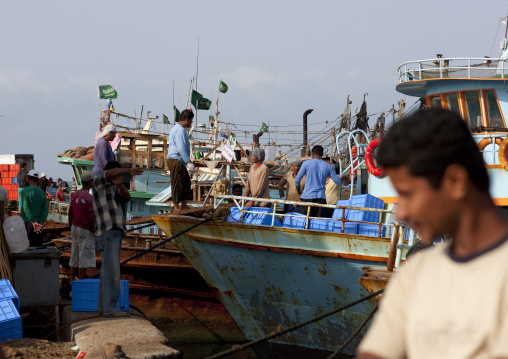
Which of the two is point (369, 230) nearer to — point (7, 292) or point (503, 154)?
point (503, 154)

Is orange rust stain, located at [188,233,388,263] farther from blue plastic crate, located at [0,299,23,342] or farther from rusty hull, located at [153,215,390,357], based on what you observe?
blue plastic crate, located at [0,299,23,342]

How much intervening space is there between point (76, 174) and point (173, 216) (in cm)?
1258

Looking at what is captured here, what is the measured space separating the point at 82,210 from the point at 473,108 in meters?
6.67

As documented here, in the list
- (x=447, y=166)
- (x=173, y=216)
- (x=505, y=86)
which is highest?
(x=505, y=86)

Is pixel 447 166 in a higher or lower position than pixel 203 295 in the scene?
higher

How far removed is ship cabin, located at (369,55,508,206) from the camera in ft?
35.1

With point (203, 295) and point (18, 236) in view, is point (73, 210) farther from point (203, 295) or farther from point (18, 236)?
point (203, 295)

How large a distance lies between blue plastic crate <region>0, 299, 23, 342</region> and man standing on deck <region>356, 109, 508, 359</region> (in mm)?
5765

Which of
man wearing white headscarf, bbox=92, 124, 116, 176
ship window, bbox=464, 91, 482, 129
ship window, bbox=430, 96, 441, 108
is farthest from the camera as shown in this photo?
ship window, bbox=430, 96, 441, 108

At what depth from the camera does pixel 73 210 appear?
30.1ft

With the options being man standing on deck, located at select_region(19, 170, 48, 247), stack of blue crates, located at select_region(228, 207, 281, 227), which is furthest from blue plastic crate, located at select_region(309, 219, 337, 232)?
man standing on deck, located at select_region(19, 170, 48, 247)

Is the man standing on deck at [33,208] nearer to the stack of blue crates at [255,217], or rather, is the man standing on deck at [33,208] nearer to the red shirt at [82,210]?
the red shirt at [82,210]

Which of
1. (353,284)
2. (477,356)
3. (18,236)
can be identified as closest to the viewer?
(477,356)

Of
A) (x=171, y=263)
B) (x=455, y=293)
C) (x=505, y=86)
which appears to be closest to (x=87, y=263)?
(x=171, y=263)
